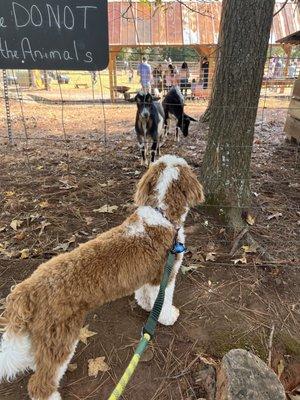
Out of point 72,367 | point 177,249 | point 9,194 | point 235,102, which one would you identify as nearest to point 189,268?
point 177,249

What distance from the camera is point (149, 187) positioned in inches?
97.7

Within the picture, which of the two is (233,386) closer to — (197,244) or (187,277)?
(187,277)

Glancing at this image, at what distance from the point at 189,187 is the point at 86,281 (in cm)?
103

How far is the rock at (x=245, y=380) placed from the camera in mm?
1863

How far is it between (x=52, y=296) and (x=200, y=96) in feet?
53.0

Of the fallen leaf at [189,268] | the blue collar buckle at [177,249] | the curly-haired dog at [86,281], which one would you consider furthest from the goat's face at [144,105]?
the blue collar buckle at [177,249]

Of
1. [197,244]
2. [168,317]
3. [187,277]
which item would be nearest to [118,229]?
[168,317]

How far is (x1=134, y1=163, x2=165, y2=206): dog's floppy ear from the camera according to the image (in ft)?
8.07

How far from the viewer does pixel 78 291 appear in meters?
1.94

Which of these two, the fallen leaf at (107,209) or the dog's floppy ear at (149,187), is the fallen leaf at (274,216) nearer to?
the fallen leaf at (107,209)

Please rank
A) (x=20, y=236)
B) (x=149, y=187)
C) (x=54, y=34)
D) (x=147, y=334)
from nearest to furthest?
(x=147, y=334), (x=149, y=187), (x=54, y=34), (x=20, y=236)

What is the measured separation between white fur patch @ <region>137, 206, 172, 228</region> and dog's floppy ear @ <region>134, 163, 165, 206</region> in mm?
63

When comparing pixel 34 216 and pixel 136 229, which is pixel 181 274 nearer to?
pixel 136 229

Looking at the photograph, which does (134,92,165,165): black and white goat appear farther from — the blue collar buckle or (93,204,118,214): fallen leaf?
the blue collar buckle
